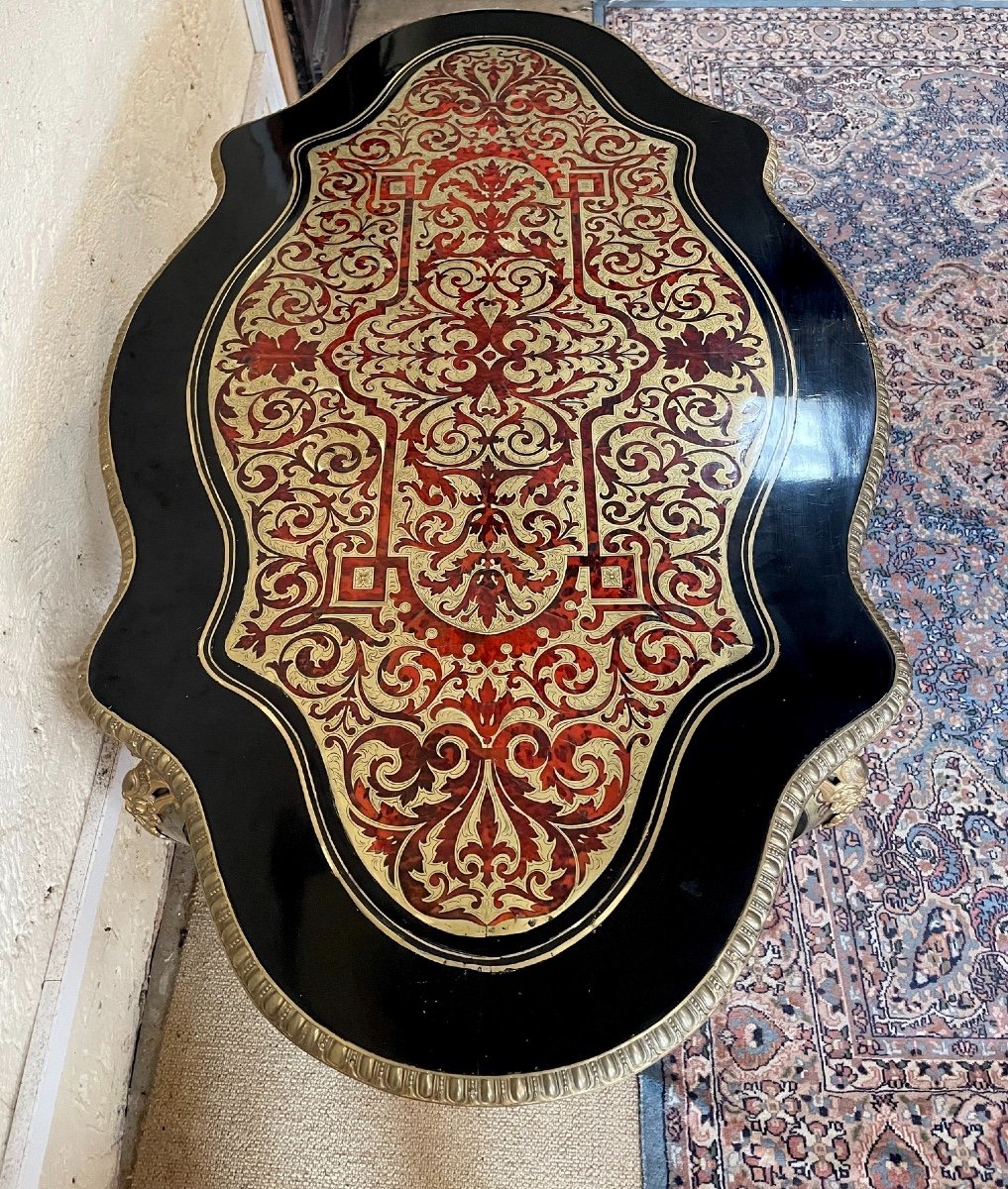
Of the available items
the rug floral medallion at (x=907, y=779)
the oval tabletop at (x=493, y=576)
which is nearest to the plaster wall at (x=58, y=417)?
the oval tabletop at (x=493, y=576)

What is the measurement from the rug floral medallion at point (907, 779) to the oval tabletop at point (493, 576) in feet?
1.39

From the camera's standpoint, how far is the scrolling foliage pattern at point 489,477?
68 cm

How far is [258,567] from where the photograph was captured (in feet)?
2.56

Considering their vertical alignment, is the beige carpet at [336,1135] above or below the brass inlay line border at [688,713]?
below

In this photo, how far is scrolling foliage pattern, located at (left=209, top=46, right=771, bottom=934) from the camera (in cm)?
68

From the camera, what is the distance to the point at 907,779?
1220 mm

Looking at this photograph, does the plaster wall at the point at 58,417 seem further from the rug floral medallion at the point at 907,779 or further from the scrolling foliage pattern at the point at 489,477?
the rug floral medallion at the point at 907,779

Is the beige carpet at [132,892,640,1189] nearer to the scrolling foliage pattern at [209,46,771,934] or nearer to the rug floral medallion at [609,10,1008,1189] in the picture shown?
the rug floral medallion at [609,10,1008,1189]

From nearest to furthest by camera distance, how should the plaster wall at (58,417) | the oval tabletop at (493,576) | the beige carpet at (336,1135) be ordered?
the oval tabletop at (493,576) < the plaster wall at (58,417) < the beige carpet at (336,1135)

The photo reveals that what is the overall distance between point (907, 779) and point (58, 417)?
1.10 meters

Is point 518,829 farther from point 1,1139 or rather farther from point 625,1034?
point 1,1139

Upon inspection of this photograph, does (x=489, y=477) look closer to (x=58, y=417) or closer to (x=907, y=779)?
(x=58, y=417)

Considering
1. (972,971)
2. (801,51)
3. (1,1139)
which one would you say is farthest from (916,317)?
(1,1139)

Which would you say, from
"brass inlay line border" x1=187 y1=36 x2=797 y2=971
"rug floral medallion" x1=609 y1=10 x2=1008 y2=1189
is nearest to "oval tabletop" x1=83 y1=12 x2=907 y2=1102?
"brass inlay line border" x1=187 y1=36 x2=797 y2=971
